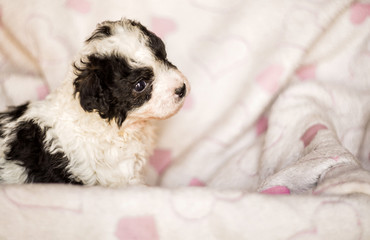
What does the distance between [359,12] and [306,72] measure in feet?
1.91

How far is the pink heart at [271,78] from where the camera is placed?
2.81 meters

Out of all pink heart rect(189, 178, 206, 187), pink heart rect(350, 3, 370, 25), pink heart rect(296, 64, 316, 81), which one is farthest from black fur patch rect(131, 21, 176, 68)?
pink heart rect(350, 3, 370, 25)

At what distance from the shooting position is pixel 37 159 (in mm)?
2057

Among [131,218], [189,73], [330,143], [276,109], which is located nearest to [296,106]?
[276,109]

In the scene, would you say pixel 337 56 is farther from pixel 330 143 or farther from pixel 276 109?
pixel 330 143

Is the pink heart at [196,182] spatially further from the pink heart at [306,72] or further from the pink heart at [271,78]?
the pink heart at [306,72]

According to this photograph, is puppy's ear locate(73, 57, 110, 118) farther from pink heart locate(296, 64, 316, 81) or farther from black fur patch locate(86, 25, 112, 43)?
pink heart locate(296, 64, 316, 81)

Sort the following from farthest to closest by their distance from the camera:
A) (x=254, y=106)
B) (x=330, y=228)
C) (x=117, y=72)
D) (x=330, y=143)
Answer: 1. (x=254, y=106)
2. (x=330, y=143)
3. (x=117, y=72)
4. (x=330, y=228)

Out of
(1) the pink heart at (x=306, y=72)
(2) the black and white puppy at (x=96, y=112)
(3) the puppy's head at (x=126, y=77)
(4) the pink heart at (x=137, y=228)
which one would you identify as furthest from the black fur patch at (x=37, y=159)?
(1) the pink heart at (x=306, y=72)

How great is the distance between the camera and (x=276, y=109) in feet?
8.97

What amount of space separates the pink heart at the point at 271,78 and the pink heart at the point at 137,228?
1.53 meters

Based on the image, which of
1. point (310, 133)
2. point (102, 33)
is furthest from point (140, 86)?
point (310, 133)

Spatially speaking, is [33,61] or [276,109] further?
[33,61]

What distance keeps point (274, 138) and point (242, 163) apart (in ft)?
1.03
